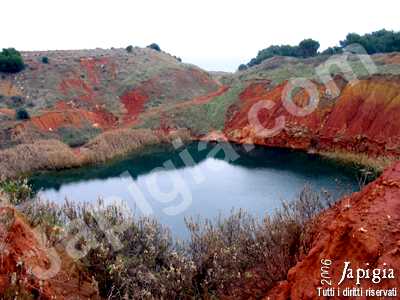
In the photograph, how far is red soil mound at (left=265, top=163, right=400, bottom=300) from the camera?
254 inches

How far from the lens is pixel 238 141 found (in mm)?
38062

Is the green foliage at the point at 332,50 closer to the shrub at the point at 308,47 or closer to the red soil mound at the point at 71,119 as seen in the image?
the shrub at the point at 308,47

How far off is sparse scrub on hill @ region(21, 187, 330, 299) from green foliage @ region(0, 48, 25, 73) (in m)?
43.4

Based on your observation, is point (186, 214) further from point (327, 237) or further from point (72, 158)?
point (72, 158)

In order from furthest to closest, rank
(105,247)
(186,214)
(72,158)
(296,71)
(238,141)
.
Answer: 1. (296,71)
2. (238,141)
3. (72,158)
4. (186,214)
5. (105,247)

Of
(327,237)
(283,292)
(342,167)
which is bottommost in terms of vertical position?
(342,167)

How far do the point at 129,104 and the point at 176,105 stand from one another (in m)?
5.85

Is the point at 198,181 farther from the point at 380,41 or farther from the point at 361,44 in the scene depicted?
the point at 361,44

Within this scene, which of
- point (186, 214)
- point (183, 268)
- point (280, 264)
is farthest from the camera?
point (186, 214)

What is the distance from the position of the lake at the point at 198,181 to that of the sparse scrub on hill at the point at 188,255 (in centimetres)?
393

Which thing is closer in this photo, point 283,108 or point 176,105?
point 283,108

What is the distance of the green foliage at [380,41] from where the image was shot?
53156 millimetres

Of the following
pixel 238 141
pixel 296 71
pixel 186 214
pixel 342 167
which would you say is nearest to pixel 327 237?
pixel 186 214

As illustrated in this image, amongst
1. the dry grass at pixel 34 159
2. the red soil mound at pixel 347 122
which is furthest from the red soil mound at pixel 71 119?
the red soil mound at pixel 347 122
